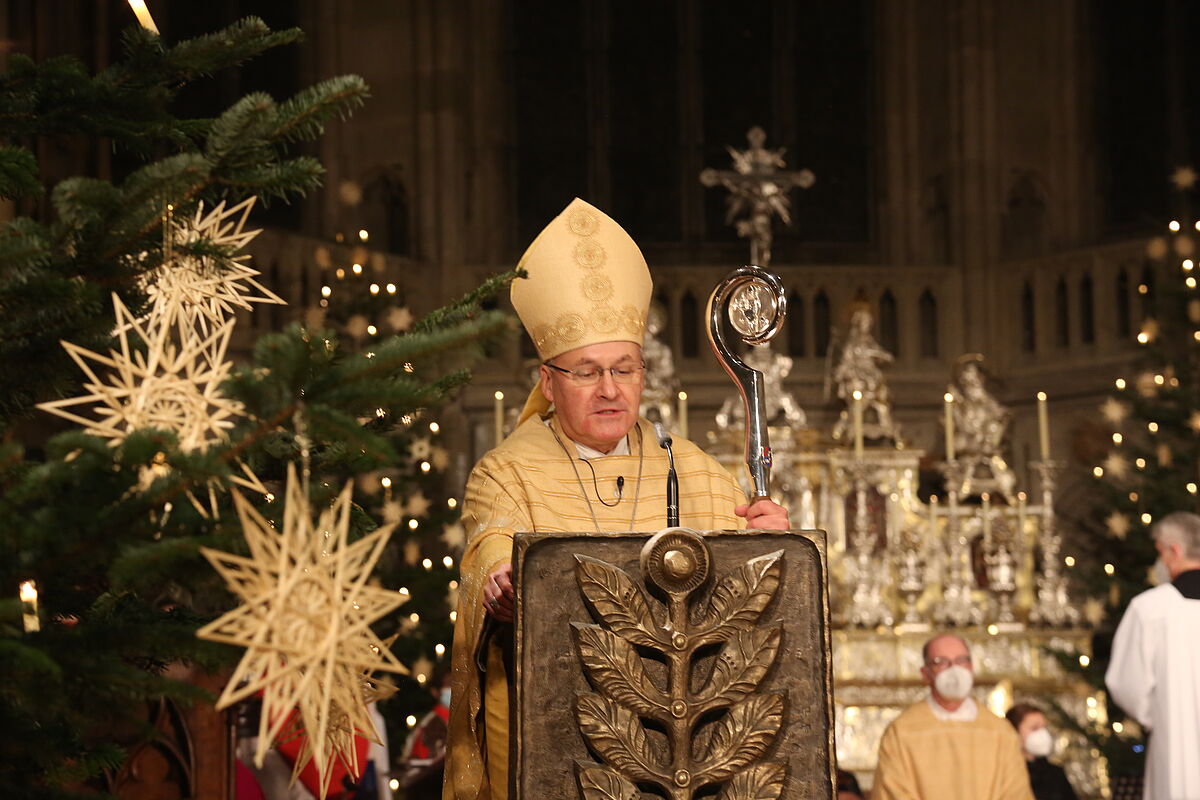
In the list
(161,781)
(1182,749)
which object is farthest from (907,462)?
(161,781)

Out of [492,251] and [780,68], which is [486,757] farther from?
[780,68]

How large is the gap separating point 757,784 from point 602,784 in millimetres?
221

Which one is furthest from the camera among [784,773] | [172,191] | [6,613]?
[784,773]

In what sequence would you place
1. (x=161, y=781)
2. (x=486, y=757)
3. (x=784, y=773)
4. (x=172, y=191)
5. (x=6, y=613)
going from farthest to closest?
(x=161, y=781)
(x=486, y=757)
(x=784, y=773)
(x=172, y=191)
(x=6, y=613)

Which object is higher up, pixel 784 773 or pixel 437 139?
pixel 437 139

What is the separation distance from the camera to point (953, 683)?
6.18 meters

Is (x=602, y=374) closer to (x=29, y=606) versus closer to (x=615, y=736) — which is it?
(x=615, y=736)

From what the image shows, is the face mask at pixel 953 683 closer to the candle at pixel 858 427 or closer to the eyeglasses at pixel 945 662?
the eyeglasses at pixel 945 662

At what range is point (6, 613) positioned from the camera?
1810 mm

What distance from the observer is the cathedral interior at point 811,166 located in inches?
479

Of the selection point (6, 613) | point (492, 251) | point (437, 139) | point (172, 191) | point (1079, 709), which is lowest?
point (1079, 709)

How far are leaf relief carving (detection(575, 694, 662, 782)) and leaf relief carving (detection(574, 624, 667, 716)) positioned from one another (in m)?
0.02

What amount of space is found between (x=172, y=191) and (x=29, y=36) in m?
7.40

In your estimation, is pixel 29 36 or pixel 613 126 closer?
pixel 29 36
